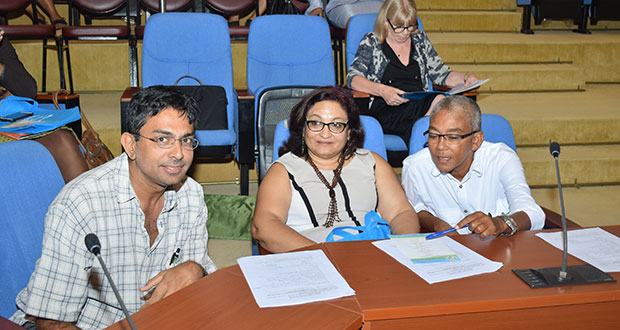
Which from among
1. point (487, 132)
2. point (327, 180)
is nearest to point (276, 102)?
point (327, 180)

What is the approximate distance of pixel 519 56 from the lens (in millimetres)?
5219

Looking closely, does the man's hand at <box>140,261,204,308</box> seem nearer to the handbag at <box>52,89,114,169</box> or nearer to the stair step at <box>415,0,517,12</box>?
the handbag at <box>52,89,114,169</box>

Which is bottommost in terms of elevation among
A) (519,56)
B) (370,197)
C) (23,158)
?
(370,197)

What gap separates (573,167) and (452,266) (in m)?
2.93

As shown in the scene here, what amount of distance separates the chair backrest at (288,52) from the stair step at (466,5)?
2222 mm

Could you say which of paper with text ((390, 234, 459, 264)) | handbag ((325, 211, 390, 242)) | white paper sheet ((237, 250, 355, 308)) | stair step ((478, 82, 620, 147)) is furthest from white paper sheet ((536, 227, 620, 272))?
stair step ((478, 82, 620, 147))

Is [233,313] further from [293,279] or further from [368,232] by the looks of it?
[368,232]

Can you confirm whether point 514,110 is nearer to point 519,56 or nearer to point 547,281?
point 519,56

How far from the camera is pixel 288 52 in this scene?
382 cm

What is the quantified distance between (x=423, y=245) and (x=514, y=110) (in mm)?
3065

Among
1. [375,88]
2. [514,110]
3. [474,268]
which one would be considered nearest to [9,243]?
[474,268]

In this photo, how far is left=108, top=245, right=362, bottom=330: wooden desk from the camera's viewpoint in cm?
124

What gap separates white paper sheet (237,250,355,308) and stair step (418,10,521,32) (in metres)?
4.42

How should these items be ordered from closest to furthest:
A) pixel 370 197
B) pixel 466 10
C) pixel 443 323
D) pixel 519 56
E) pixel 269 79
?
1. pixel 443 323
2. pixel 370 197
3. pixel 269 79
4. pixel 519 56
5. pixel 466 10
